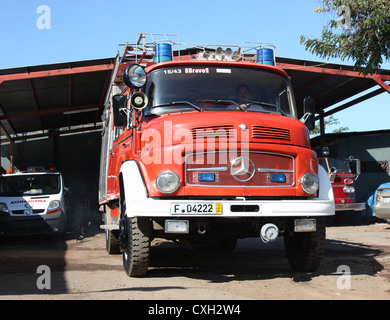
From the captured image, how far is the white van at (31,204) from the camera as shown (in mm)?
12039

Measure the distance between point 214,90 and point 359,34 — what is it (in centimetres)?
273

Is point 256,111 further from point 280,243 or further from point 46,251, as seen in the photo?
point 46,251

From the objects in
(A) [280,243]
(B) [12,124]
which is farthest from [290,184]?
(B) [12,124]

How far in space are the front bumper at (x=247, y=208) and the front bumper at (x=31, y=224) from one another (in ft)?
24.5

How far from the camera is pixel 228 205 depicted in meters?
5.33

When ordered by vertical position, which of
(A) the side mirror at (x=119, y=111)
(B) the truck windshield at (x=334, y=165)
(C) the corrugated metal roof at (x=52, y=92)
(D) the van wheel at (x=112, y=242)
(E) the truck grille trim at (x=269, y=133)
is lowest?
(D) the van wheel at (x=112, y=242)

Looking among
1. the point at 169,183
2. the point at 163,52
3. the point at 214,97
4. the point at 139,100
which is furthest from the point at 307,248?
the point at 163,52

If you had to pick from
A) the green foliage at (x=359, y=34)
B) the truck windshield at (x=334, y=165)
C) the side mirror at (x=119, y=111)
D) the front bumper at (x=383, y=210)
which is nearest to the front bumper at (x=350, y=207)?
the front bumper at (x=383, y=210)

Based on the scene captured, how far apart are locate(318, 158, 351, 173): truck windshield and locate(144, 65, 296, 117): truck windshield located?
900cm

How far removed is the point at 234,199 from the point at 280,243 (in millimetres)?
5609

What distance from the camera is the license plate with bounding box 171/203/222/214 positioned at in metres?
5.25

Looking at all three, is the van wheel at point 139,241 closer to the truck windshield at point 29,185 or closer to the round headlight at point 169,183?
the round headlight at point 169,183

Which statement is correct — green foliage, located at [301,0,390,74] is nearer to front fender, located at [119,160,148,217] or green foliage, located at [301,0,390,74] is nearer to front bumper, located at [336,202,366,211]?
front fender, located at [119,160,148,217]

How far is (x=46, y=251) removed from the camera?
34.1 ft
